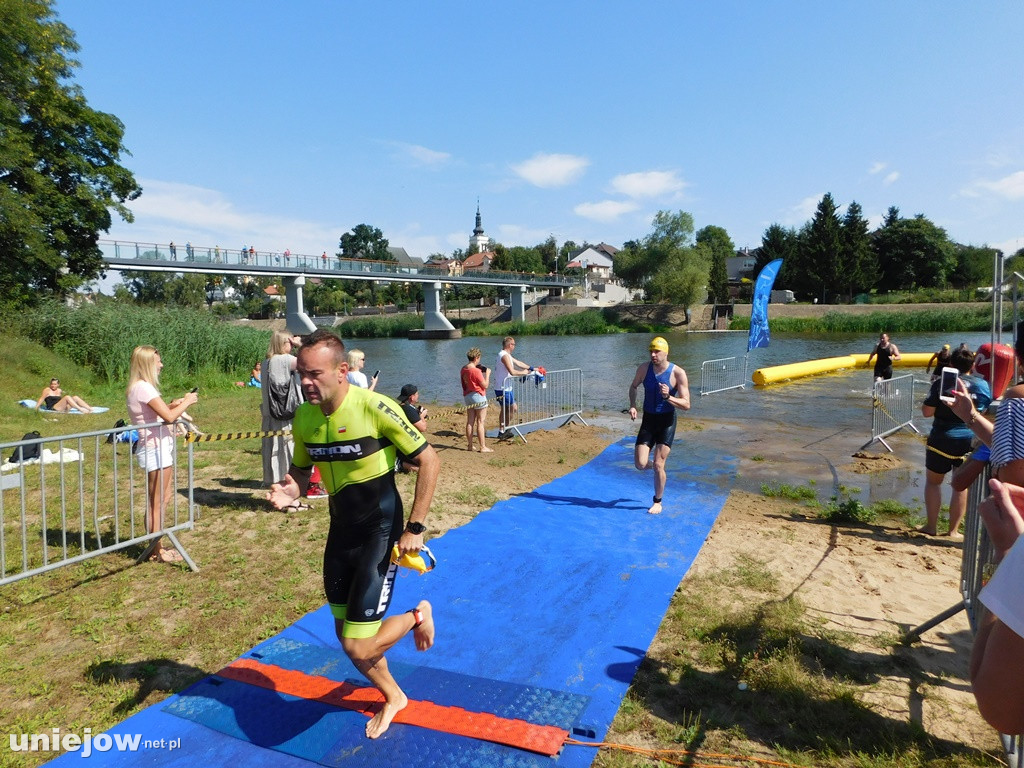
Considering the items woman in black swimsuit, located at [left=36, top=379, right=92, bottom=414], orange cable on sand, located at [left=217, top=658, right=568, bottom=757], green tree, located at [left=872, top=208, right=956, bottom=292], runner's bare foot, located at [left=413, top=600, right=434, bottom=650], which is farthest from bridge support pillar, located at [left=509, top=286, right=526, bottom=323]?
runner's bare foot, located at [left=413, top=600, right=434, bottom=650]

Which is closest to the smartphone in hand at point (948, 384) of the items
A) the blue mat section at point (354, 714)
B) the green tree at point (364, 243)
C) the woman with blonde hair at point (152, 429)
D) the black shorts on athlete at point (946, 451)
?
the blue mat section at point (354, 714)

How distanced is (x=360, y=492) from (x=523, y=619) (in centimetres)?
216

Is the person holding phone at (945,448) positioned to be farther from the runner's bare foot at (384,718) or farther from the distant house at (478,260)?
the distant house at (478,260)

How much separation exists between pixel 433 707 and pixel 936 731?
9.08 feet

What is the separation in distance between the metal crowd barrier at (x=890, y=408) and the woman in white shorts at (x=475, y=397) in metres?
6.69

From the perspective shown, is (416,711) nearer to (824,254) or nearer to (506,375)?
(506,375)

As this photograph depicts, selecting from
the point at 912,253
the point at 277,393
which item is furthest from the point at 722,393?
the point at 912,253

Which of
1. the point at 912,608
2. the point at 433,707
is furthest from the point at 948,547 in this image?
the point at 433,707

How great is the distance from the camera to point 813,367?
23.4 m

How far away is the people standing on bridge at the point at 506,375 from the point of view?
11398mm

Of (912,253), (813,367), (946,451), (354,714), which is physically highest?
(912,253)

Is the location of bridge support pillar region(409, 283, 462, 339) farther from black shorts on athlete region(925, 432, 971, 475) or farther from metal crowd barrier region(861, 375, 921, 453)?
black shorts on athlete region(925, 432, 971, 475)

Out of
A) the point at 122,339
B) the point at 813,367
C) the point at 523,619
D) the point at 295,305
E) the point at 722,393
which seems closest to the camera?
the point at 523,619

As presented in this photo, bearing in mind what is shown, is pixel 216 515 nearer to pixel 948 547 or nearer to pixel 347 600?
pixel 347 600
